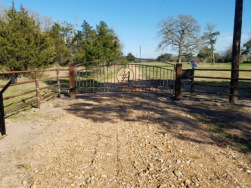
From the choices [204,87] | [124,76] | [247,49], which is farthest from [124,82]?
[247,49]

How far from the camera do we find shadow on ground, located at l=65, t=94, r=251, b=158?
12.0 feet

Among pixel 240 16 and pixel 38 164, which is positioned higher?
pixel 240 16

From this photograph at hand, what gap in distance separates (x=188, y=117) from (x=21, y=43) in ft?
45.2

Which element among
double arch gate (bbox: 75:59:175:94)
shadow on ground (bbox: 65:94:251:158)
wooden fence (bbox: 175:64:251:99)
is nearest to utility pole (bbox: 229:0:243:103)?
wooden fence (bbox: 175:64:251:99)

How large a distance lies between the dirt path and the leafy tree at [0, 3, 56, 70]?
1078 centimetres

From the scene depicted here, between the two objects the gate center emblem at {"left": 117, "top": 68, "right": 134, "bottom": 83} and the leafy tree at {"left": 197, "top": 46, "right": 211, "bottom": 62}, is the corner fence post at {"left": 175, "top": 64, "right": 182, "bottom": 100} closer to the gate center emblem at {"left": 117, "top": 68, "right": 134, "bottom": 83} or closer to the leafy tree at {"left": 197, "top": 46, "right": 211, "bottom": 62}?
the gate center emblem at {"left": 117, "top": 68, "right": 134, "bottom": 83}

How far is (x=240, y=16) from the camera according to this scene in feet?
20.6

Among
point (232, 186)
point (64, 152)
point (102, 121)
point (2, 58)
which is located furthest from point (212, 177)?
point (2, 58)

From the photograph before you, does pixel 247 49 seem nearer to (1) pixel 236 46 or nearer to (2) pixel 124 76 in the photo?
(2) pixel 124 76

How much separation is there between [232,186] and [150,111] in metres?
3.27

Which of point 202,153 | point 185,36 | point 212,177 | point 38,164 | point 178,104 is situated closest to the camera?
point 212,177

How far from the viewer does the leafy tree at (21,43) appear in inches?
528

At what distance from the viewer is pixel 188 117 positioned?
15.9ft

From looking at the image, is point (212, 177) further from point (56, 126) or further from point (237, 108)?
point (237, 108)
